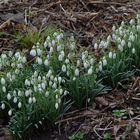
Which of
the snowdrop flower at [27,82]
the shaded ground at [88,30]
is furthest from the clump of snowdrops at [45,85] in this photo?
the shaded ground at [88,30]

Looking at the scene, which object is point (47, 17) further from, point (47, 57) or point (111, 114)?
point (111, 114)

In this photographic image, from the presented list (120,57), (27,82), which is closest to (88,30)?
(120,57)

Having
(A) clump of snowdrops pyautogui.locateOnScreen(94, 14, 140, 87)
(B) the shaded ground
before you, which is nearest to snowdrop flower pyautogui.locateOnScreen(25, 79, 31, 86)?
(B) the shaded ground

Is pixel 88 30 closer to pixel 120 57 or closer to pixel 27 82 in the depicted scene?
pixel 120 57

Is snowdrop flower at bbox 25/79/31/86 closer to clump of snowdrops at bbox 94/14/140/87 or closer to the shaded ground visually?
the shaded ground

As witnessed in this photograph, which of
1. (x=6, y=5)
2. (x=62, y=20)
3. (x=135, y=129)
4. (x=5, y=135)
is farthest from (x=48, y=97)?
(x=6, y=5)

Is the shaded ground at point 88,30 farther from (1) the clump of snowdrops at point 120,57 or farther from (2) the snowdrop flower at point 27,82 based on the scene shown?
(2) the snowdrop flower at point 27,82
